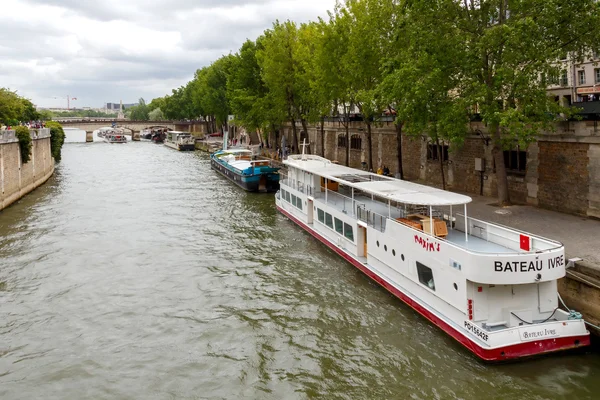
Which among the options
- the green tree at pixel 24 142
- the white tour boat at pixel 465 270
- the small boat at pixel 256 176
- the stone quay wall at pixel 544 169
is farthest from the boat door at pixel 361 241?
the green tree at pixel 24 142

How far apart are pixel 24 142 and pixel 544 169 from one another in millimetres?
33827

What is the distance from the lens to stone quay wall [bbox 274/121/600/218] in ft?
65.6

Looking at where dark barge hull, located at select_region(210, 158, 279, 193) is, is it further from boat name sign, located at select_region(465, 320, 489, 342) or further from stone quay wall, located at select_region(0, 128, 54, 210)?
boat name sign, located at select_region(465, 320, 489, 342)

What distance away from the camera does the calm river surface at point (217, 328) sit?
454 inches

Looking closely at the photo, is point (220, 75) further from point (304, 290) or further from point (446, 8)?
point (304, 290)

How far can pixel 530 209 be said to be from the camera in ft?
72.7

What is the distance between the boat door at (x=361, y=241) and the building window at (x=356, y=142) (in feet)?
78.5

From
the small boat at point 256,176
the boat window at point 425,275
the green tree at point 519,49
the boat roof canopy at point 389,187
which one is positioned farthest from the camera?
the small boat at point 256,176

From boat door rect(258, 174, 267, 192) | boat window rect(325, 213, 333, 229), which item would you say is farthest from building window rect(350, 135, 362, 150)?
boat window rect(325, 213, 333, 229)

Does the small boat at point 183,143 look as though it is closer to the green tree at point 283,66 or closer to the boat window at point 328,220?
the green tree at point 283,66

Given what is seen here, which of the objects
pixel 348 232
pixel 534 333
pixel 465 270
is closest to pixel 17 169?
pixel 348 232

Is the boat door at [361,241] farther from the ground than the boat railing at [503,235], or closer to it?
closer to it

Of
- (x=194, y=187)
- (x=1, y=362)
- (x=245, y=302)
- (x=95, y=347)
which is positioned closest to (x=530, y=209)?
(x=245, y=302)

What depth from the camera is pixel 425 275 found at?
1459 centimetres
